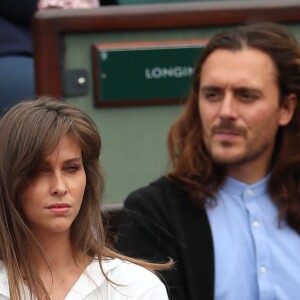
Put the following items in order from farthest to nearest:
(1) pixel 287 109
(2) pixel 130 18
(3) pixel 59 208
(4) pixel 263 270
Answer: (2) pixel 130 18 < (1) pixel 287 109 < (4) pixel 263 270 < (3) pixel 59 208

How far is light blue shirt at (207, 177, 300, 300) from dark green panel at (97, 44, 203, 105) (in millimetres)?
616

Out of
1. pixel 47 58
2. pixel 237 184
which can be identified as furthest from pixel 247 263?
pixel 47 58

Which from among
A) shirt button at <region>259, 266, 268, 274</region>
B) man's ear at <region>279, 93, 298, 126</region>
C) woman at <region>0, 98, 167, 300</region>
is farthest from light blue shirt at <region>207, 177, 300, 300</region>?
woman at <region>0, 98, 167, 300</region>

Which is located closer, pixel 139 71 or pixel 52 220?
pixel 52 220

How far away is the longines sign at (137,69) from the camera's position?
433 centimetres

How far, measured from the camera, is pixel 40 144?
276cm

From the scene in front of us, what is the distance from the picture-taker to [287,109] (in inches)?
160

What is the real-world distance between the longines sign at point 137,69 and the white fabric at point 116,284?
5.07 ft

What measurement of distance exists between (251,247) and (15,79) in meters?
1.15

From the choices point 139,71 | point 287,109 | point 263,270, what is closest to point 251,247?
point 263,270

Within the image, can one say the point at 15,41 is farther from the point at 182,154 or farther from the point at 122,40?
the point at 182,154

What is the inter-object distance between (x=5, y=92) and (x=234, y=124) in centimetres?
91

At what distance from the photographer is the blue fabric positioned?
14.0 feet

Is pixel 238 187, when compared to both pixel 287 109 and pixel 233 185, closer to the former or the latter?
pixel 233 185
